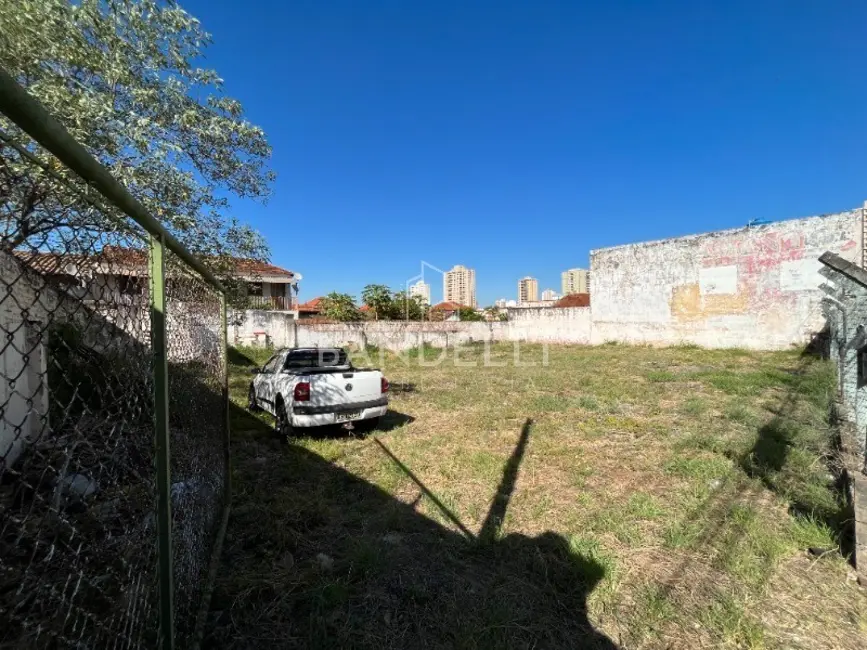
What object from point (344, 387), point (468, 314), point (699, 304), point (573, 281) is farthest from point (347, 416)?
point (573, 281)

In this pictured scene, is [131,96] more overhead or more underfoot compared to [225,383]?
more overhead

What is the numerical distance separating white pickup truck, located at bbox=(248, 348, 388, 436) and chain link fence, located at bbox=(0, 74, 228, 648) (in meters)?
2.75

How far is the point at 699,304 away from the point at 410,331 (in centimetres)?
1195

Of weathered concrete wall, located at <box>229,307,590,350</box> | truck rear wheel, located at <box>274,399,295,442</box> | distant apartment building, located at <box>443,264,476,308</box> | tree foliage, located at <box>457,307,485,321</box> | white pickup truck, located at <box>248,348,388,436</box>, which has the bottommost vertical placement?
truck rear wheel, located at <box>274,399,295,442</box>

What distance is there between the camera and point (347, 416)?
5.95 metres

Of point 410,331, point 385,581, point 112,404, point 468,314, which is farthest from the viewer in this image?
point 468,314

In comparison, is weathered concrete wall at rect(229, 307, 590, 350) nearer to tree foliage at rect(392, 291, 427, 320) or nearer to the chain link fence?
tree foliage at rect(392, 291, 427, 320)

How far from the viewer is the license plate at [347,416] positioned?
590 cm

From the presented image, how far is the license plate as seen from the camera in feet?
19.4

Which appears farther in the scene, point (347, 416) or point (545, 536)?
point (347, 416)

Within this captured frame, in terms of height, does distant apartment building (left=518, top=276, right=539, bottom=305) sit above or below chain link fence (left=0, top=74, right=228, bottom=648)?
above

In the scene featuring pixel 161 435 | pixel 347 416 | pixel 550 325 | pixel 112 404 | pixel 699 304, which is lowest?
pixel 347 416

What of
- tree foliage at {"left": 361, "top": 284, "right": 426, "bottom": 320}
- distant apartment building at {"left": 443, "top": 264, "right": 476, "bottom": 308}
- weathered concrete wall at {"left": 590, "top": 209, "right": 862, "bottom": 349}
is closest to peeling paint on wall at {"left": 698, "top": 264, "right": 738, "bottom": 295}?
weathered concrete wall at {"left": 590, "top": 209, "right": 862, "bottom": 349}

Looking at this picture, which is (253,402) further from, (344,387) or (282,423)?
(344,387)
